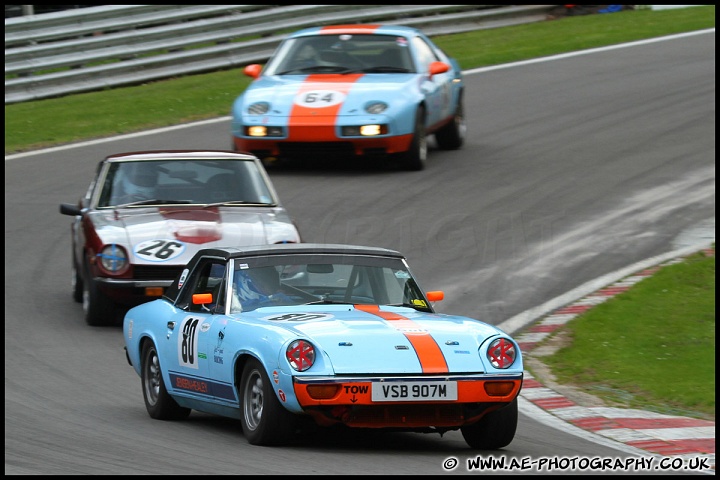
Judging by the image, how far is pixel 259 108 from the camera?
49.1 feet

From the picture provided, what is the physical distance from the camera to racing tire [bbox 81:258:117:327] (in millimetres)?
10461

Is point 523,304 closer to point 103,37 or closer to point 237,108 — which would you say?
point 237,108

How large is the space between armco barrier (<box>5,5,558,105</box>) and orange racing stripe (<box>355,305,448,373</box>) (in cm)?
1509

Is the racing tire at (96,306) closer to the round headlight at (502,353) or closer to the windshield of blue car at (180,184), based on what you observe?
the windshield of blue car at (180,184)

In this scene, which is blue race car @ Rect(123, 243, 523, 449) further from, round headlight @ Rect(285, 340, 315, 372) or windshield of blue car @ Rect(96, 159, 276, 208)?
windshield of blue car @ Rect(96, 159, 276, 208)

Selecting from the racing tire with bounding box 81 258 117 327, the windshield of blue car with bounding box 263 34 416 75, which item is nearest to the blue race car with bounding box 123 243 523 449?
the racing tire with bounding box 81 258 117 327

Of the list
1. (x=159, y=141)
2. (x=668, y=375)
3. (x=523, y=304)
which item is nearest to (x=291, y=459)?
(x=668, y=375)

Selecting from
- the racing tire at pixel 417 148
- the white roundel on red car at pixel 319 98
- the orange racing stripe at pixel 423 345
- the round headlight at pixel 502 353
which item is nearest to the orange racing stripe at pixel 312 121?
the white roundel on red car at pixel 319 98

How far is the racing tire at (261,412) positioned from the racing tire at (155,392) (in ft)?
3.71

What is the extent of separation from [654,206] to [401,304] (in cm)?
691

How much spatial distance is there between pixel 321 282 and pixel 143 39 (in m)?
15.1

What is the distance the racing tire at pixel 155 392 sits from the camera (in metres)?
7.81

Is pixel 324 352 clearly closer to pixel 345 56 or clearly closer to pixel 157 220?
pixel 157 220

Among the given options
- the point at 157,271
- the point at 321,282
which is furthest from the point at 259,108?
the point at 321,282
